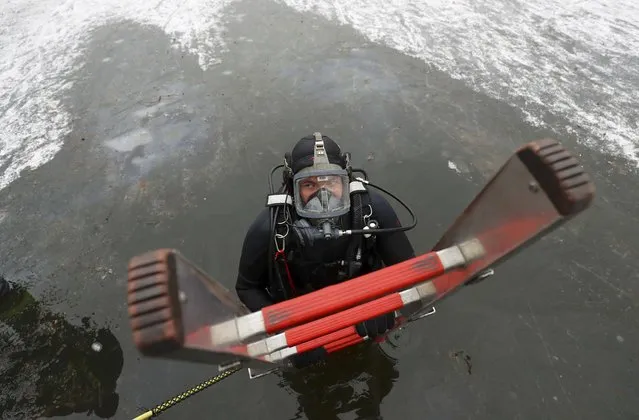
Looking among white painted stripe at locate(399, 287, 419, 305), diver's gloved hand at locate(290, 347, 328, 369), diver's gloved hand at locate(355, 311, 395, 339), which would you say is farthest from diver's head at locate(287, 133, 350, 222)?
diver's gloved hand at locate(290, 347, 328, 369)

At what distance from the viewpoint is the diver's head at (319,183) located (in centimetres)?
281

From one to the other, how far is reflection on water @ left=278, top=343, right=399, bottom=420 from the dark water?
1cm

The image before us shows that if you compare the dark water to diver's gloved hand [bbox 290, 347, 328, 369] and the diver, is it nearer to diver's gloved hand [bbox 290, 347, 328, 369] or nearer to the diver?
diver's gloved hand [bbox 290, 347, 328, 369]

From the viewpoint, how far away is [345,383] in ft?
12.0

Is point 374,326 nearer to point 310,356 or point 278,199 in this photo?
point 310,356

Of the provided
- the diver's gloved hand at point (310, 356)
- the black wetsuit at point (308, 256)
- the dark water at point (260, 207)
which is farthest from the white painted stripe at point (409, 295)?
the dark water at point (260, 207)

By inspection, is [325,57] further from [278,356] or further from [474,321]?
[278,356]

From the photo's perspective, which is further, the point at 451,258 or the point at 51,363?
the point at 51,363

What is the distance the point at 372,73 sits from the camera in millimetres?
6859

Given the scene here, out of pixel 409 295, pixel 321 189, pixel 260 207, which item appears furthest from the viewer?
pixel 260 207

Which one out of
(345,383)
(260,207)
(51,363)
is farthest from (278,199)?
(51,363)

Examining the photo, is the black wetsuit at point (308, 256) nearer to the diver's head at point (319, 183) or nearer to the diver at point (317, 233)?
the diver at point (317, 233)

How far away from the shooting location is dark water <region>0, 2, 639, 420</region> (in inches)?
137

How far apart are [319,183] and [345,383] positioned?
1.96 meters
